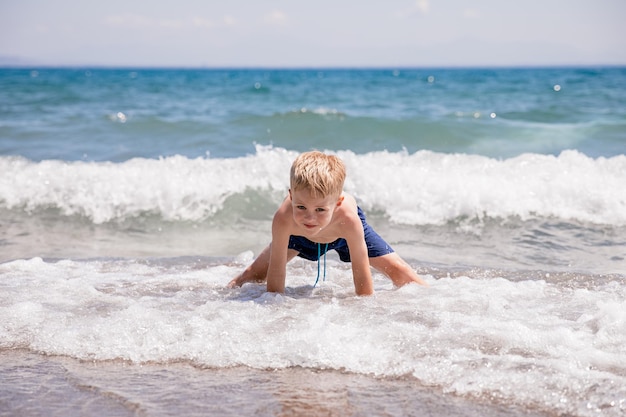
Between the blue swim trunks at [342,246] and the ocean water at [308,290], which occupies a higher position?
the blue swim trunks at [342,246]

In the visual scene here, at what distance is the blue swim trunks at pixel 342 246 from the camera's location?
447cm

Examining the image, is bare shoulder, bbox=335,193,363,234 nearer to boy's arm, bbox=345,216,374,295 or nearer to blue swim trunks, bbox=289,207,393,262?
boy's arm, bbox=345,216,374,295

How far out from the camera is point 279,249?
4.20 meters

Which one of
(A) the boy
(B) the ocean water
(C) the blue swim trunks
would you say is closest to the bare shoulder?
(A) the boy

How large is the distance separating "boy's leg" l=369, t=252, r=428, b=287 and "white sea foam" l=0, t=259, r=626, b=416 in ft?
0.57

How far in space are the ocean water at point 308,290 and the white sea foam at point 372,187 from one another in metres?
0.03

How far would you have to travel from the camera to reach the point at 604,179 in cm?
852

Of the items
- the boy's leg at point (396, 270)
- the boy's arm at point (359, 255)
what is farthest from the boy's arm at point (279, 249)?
the boy's leg at point (396, 270)

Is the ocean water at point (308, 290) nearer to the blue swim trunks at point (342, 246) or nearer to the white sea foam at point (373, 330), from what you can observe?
the white sea foam at point (373, 330)

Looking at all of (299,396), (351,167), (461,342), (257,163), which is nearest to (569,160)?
(351,167)

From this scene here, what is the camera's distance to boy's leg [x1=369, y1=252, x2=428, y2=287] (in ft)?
15.1

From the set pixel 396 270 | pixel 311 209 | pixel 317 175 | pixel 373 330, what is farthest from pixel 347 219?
pixel 373 330

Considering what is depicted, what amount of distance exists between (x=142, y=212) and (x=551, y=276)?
189 inches

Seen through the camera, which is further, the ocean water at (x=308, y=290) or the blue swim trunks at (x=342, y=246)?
the blue swim trunks at (x=342, y=246)
